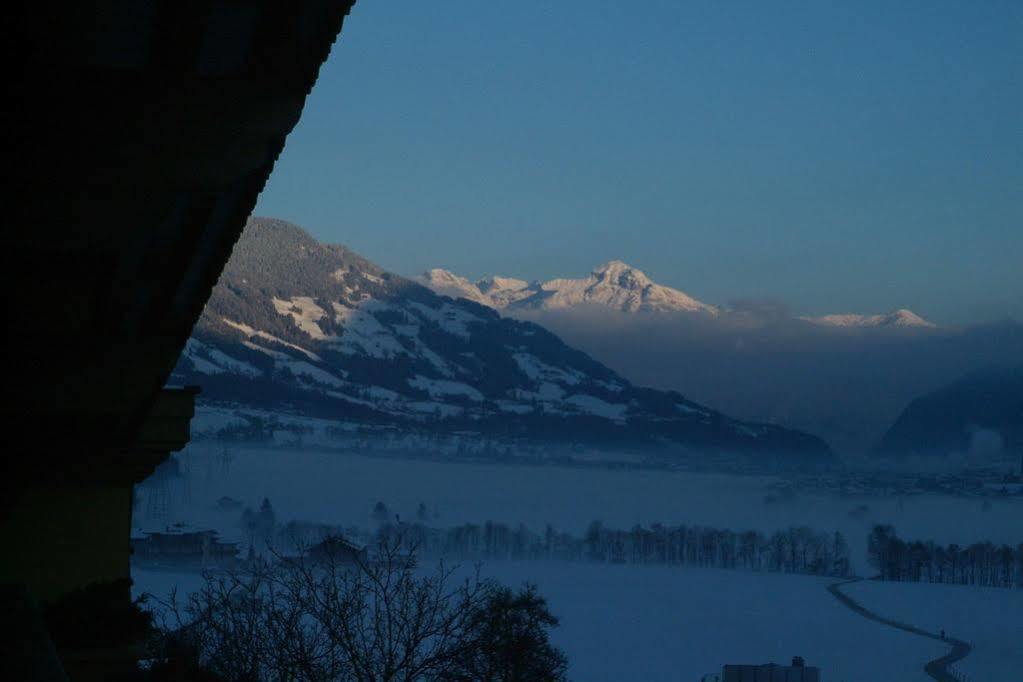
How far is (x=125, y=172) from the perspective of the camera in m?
2.26

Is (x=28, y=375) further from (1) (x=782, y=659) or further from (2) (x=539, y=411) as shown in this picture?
(2) (x=539, y=411)

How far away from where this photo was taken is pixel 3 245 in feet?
9.35

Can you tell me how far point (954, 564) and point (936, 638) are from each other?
31.9m

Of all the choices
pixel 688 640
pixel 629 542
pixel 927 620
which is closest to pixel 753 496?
pixel 629 542

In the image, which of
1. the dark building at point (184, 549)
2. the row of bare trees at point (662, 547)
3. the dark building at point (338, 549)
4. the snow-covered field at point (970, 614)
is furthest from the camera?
the row of bare trees at point (662, 547)

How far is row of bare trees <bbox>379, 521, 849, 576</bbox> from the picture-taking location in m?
85.6

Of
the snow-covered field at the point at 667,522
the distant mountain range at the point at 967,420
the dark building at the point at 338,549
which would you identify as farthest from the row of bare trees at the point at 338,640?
the distant mountain range at the point at 967,420

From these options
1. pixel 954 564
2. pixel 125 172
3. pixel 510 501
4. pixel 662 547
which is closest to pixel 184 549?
pixel 662 547

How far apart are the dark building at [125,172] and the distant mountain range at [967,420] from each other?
15550 cm

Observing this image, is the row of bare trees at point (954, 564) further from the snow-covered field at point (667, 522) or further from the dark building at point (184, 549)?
the dark building at point (184, 549)

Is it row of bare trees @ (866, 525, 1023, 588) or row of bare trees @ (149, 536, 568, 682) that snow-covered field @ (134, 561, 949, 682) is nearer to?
row of bare trees @ (866, 525, 1023, 588)

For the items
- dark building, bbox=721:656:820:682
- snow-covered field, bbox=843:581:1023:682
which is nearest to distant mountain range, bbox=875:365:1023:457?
snow-covered field, bbox=843:581:1023:682

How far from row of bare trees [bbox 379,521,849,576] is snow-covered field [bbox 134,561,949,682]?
14.5 meters

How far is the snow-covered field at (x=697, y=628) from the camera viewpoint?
39.0 meters
